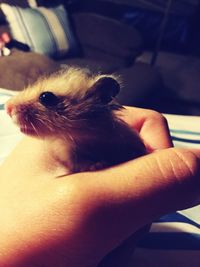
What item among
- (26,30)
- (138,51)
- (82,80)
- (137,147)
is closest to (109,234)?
(137,147)

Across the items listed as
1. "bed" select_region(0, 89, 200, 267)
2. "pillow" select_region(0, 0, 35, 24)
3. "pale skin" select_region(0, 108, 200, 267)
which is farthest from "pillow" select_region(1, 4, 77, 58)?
"pale skin" select_region(0, 108, 200, 267)

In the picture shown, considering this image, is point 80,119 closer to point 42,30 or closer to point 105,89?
point 105,89

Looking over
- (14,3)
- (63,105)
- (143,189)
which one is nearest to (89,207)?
(143,189)

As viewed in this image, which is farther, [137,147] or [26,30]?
[26,30]

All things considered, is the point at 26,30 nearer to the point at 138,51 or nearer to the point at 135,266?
the point at 138,51

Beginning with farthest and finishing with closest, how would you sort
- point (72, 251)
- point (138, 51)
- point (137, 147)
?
point (138, 51) → point (137, 147) → point (72, 251)

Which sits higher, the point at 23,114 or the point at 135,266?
the point at 23,114

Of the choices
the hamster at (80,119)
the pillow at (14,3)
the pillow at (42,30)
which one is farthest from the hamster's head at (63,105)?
the pillow at (14,3)
